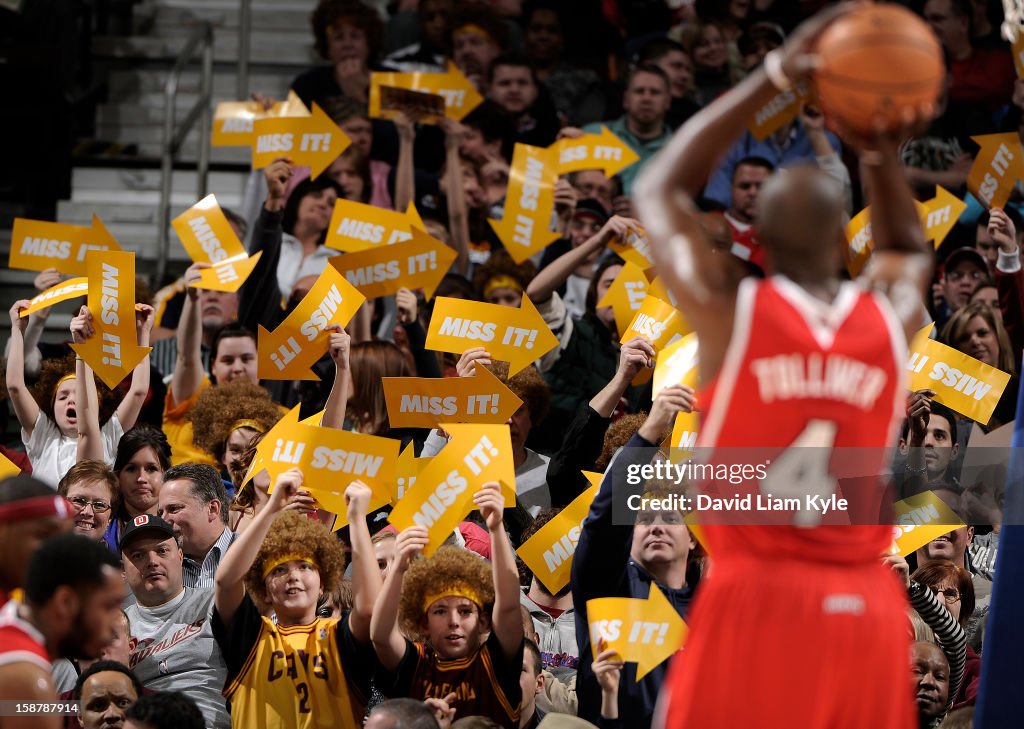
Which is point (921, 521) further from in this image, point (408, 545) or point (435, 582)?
point (408, 545)

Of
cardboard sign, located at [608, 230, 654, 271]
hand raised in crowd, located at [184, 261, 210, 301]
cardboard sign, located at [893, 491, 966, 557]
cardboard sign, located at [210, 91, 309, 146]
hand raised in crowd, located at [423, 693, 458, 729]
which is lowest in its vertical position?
hand raised in crowd, located at [423, 693, 458, 729]

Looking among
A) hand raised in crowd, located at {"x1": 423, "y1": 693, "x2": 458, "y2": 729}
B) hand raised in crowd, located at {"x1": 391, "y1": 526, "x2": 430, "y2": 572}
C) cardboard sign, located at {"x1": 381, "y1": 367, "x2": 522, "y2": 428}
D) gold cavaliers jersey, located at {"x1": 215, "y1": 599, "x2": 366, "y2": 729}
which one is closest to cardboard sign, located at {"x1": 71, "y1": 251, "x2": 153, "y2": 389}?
cardboard sign, located at {"x1": 381, "y1": 367, "x2": 522, "y2": 428}

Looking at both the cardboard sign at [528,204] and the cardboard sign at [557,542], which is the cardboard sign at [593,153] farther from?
the cardboard sign at [557,542]

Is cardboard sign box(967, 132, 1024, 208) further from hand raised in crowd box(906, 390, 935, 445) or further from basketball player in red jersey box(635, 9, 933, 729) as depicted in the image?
basketball player in red jersey box(635, 9, 933, 729)

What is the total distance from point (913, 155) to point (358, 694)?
5852 millimetres

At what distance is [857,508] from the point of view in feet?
11.8

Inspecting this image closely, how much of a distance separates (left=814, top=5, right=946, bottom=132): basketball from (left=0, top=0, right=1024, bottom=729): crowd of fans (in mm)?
1251

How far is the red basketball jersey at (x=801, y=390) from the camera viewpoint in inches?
131

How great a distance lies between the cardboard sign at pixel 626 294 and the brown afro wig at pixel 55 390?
229cm

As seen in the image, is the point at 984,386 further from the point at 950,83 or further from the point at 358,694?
the point at 950,83

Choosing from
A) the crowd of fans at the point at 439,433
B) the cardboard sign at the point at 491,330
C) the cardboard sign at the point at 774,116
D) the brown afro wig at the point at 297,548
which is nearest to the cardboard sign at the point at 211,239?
the crowd of fans at the point at 439,433

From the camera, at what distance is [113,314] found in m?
6.63

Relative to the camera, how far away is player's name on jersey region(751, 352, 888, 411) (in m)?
3.32

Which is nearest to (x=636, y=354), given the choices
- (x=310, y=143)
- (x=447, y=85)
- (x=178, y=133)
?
(x=310, y=143)
